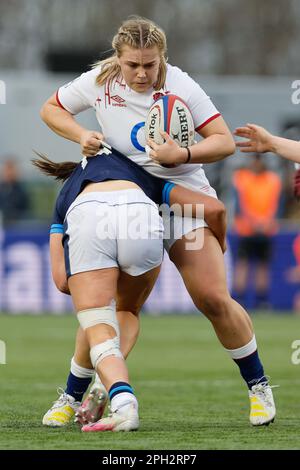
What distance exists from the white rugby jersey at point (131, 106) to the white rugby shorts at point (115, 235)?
0.42 metres

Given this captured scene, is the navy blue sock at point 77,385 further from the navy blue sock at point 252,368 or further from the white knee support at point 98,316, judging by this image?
the navy blue sock at point 252,368

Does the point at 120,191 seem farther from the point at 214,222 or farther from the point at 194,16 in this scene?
the point at 194,16

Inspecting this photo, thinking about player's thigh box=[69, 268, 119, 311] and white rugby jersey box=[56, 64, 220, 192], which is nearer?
player's thigh box=[69, 268, 119, 311]

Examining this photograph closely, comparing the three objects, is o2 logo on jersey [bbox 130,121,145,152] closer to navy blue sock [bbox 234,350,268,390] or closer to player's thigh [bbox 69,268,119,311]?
player's thigh [bbox 69,268,119,311]

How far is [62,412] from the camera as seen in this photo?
7.31 metres

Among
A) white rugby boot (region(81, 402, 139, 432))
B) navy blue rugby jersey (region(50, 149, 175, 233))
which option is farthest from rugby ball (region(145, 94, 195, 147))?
white rugby boot (region(81, 402, 139, 432))

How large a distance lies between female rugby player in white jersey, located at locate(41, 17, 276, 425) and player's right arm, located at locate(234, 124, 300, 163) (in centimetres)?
8

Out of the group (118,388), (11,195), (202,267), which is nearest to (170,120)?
(202,267)

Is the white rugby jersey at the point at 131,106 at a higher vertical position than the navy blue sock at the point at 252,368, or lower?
higher

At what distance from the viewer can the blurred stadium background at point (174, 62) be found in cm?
1650

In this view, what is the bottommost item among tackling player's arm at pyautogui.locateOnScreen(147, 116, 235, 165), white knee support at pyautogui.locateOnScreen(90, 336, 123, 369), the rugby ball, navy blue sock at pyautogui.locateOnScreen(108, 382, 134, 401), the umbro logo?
navy blue sock at pyautogui.locateOnScreen(108, 382, 134, 401)

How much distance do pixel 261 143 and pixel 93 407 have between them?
5.46ft

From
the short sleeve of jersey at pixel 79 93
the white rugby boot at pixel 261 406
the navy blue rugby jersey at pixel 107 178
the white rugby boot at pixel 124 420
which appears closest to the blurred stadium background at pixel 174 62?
the white rugby boot at pixel 124 420

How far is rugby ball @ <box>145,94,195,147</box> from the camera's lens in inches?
267
